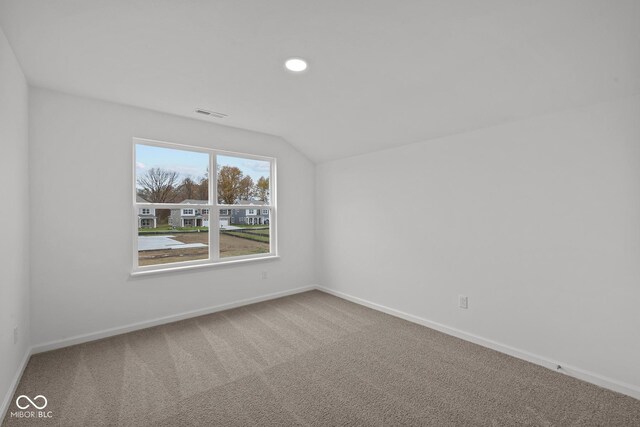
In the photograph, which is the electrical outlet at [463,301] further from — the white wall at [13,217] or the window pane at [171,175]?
the white wall at [13,217]

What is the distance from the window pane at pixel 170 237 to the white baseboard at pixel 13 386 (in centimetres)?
112

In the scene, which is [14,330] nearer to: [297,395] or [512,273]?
[297,395]

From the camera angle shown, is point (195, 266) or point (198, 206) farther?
point (198, 206)

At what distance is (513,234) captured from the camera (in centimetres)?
259

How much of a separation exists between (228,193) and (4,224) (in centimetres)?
225

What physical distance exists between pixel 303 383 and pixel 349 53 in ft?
8.00

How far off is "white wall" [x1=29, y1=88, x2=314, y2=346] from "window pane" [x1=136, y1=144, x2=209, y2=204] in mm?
175

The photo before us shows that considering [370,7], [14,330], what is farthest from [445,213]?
[14,330]

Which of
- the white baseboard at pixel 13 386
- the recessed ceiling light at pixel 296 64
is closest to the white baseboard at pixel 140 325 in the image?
the white baseboard at pixel 13 386

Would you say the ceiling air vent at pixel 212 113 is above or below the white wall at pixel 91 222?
above

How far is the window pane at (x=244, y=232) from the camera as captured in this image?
12.9ft

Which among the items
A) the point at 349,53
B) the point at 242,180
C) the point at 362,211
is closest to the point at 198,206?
the point at 242,180

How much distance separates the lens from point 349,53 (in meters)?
2.06

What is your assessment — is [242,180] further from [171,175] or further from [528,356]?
[528,356]
